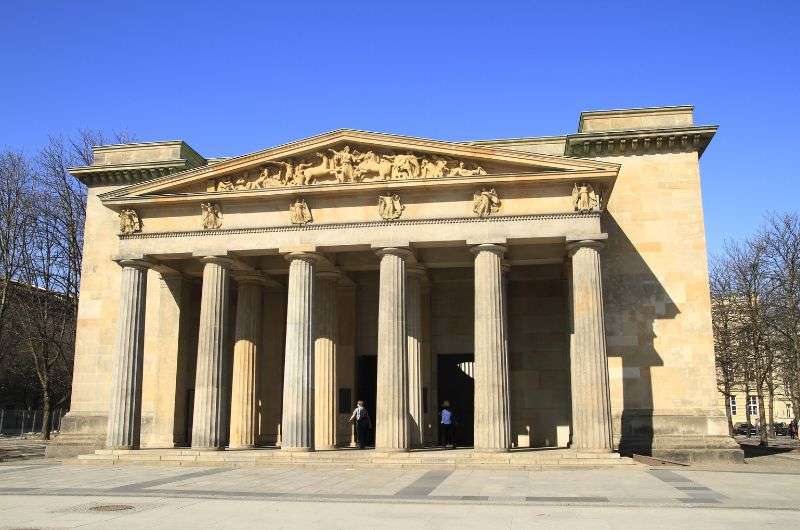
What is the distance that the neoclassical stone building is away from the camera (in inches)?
1049

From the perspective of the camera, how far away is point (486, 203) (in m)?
27.0

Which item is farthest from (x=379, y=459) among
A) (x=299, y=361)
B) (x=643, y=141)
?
(x=643, y=141)

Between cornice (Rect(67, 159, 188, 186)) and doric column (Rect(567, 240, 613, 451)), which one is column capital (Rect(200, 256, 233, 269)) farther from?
doric column (Rect(567, 240, 613, 451))

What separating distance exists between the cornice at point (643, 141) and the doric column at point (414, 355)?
9.12 meters

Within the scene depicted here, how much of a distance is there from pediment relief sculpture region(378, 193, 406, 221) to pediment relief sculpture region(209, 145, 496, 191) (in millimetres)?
794

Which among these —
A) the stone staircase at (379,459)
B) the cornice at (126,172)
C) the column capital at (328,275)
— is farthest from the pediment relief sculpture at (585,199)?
the cornice at (126,172)

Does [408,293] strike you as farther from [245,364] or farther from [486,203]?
[245,364]

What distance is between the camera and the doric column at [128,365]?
93.7 ft

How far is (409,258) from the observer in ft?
91.8

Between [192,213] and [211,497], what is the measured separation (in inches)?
589

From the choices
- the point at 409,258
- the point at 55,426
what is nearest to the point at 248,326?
the point at 409,258

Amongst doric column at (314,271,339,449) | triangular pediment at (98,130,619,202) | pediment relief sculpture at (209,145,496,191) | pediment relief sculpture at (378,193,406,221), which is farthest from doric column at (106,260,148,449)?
pediment relief sculpture at (378,193,406,221)

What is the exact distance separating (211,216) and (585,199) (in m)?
14.7

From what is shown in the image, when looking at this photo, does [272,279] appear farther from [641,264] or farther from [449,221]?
[641,264]
